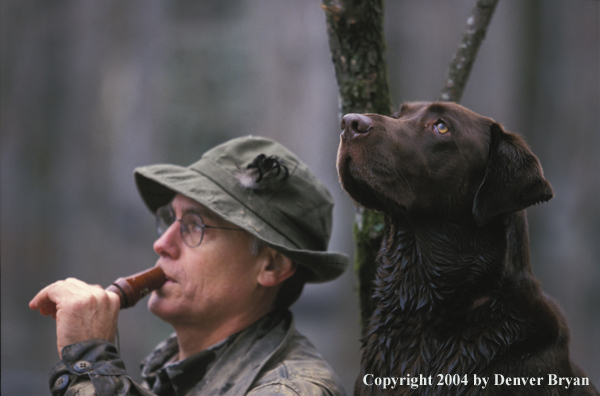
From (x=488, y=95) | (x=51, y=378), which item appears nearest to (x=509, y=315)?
(x=51, y=378)

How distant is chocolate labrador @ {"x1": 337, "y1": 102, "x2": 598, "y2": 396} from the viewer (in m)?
1.58

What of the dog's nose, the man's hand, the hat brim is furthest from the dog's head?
the man's hand

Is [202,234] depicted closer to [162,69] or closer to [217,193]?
[217,193]

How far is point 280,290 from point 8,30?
7.39m

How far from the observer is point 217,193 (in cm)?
221

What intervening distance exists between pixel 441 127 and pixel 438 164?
0.13 m

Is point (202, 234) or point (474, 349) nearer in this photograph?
point (474, 349)

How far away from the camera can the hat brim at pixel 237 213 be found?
2.14 meters

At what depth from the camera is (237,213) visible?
7.11 ft

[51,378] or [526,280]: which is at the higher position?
[526,280]

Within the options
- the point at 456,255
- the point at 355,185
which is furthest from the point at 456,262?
the point at 355,185

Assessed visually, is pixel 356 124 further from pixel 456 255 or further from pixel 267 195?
pixel 267 195

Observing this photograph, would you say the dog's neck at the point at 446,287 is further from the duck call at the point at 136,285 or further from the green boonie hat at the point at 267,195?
the duck call at the point at 136,285

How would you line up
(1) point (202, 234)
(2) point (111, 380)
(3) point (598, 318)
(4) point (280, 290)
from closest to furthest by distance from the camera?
(2) point (111, 380) → (1) point (202, 234) → (4) point (280, 290) → (3) point (598, 318)
